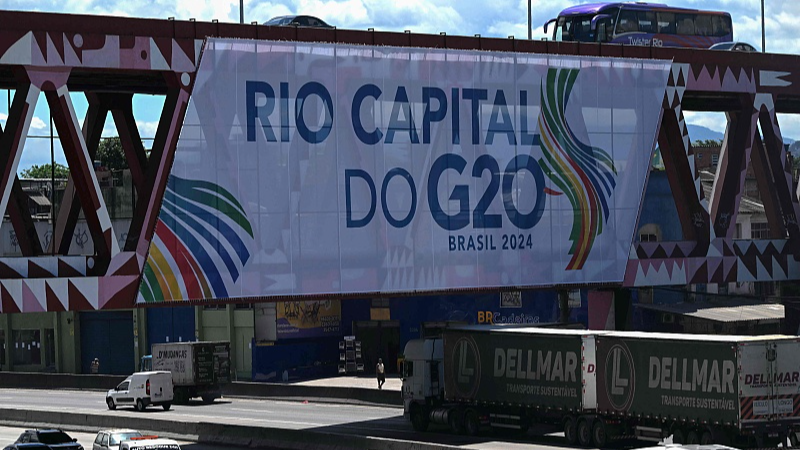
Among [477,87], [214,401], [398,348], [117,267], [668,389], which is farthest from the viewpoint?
[398,348]

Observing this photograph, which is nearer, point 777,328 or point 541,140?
point 541,140

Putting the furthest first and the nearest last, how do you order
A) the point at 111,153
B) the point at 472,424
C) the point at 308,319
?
the point at 111,153
the point at 308,319
the point at 472,424

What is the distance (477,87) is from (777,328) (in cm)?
3683

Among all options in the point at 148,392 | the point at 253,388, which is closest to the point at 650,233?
the point at 253,388

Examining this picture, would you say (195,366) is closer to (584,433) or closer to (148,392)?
(148,392)

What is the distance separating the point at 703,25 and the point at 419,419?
3855 centimetres

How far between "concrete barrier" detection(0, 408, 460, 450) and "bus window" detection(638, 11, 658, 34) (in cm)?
3474

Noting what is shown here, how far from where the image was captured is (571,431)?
4469 centimetres

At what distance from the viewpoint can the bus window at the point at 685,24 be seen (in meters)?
78.8

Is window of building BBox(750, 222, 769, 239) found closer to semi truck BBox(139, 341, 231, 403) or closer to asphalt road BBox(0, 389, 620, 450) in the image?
asphalt road BBox(0, 389, 620, 450)

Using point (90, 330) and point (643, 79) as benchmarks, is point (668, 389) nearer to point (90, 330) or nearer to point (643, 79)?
point (643, 79)

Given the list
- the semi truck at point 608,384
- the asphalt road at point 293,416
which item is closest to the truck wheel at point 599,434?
the semi truck at point 608,384

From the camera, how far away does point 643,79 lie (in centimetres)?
4888

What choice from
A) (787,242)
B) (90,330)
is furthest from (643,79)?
(90,330)
